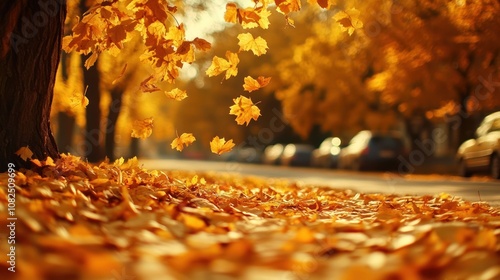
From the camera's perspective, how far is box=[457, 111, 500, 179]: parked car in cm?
1642

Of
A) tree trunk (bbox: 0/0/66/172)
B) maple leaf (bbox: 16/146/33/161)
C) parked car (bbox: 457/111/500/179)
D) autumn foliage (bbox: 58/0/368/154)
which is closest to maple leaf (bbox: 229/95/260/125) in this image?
autumn foliage (bbox: 58/0/368/154)

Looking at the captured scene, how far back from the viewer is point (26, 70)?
5699mm

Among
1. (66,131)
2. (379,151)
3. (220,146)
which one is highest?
(66,131)

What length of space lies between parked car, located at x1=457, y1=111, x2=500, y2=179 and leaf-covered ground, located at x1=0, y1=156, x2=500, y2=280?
11.9 metres

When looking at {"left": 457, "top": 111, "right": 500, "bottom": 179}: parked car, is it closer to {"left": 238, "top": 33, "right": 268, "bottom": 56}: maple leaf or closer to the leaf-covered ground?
{"left": 238, "top": 33, "right": 268, "bottom": 56}: maple leaf

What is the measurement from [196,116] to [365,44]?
1311 inches

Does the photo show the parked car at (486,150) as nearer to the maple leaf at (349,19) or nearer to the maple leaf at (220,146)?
the maple leaf at (349,19)

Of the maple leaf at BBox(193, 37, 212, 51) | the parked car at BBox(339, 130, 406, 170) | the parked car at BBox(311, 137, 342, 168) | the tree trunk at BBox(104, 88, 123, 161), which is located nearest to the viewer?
the maple leaf at BBox(193, 37, 212, 51)

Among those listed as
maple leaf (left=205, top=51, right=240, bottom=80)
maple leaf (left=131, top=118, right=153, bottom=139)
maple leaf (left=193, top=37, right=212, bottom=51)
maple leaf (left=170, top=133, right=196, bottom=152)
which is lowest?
maple leaf (left=170, top=133, right=196, bottom=152)

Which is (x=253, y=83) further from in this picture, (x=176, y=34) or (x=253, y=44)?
(x=176, y=34)

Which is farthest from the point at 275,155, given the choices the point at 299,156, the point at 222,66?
the point at 222,66

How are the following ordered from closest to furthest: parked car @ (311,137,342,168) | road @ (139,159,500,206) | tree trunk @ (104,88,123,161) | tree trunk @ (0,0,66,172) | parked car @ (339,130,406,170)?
tree trunk @ (0,0,66,172), road @ (139,159,500,206), tree trunk @ (104,88,123,161), parked car @ (339,130,406,170), parked car @ (311,137,342,168)

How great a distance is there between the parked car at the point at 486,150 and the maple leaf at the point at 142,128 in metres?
11.9

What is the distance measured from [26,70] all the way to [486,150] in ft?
45.5
